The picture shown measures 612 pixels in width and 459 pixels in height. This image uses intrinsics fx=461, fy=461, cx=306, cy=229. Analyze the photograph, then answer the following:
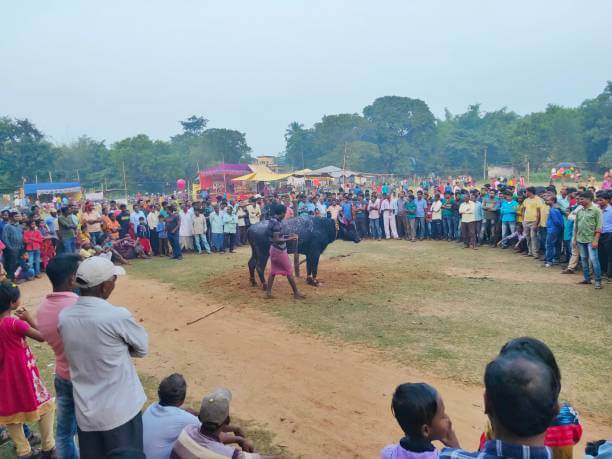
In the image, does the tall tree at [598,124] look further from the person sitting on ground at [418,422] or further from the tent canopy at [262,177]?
the person sitting on ground at [418,422]

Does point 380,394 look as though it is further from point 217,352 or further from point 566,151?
point 566,151

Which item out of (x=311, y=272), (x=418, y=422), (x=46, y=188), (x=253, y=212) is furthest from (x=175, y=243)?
(x=46, y=188)

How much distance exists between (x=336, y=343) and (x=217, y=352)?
175cm

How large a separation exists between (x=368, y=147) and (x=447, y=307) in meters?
49.8

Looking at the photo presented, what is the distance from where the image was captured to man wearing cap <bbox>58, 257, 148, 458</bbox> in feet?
9.76

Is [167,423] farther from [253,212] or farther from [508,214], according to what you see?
[253,212]

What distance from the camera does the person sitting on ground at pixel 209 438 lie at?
9.50ft

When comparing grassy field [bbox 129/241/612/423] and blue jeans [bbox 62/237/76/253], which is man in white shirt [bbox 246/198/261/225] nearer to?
grassy field [bbox 129/241/612/423]

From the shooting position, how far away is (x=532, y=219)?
43.3 feet

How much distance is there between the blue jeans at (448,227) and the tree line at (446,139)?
2816cm

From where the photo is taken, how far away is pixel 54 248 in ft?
46.5

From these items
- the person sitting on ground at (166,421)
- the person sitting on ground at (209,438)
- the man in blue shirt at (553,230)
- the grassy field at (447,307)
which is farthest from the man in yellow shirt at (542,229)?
the person sitting on ground at (209,438)

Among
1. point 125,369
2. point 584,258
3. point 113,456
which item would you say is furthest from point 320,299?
point 113,456

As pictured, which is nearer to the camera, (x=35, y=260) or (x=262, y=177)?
(x=35, y=260)
